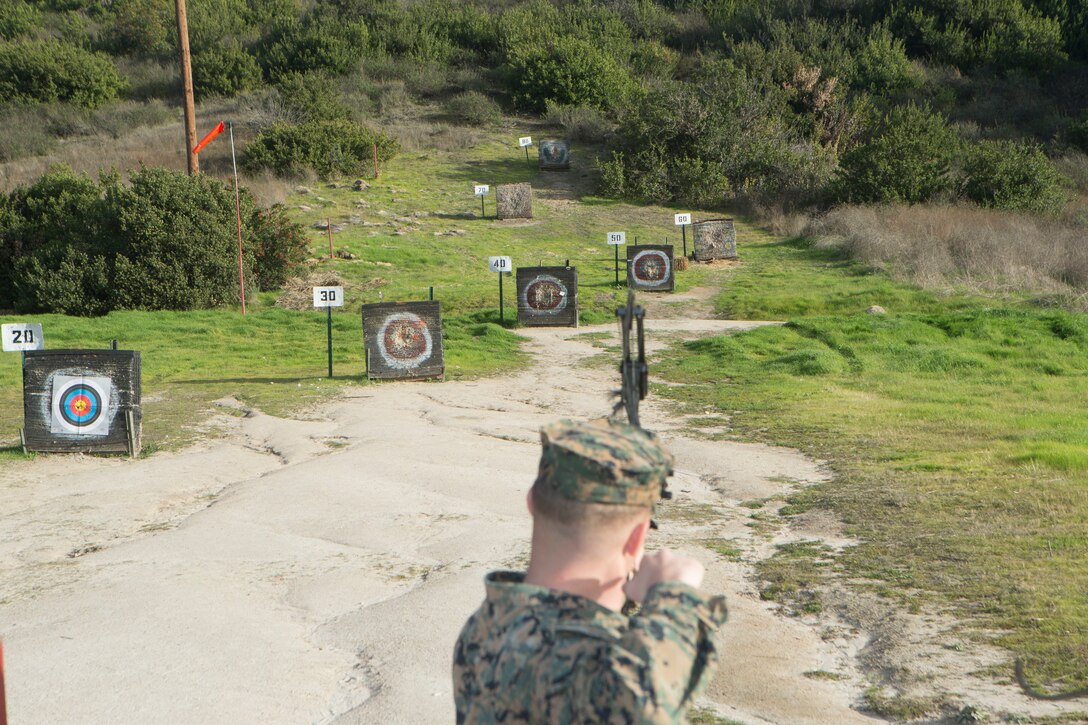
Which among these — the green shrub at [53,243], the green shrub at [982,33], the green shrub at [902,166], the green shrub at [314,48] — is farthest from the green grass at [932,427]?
the green shrub at [314,48]

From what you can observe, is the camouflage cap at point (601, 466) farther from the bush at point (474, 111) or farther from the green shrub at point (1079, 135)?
the bush at point (474, 111)

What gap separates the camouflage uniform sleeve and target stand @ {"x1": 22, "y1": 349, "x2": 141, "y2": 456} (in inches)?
416

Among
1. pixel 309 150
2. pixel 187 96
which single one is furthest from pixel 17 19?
pixel 187 96

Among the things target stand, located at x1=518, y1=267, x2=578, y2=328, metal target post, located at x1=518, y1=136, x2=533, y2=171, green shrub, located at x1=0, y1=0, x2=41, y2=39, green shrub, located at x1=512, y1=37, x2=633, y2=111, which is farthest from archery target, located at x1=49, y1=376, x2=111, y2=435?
green shrub, located at x1=0, y1=0, x2=41, y2=39

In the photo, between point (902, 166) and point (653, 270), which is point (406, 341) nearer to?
point (653, 270)

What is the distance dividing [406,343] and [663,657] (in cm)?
1471

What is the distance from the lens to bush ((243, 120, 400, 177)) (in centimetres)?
3631

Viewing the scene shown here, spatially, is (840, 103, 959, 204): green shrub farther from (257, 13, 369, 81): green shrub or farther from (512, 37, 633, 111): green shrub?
(257, 13, 369, 81): green shrub

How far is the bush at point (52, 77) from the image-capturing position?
46.2m

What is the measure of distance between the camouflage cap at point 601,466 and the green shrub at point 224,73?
4849cm

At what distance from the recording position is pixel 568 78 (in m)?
45.1

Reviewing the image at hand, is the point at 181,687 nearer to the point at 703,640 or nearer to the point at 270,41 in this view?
the point at 703,640

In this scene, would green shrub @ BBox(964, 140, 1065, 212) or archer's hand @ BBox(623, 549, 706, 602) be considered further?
green shrub @ BBox(964, 140, 1065, 212)

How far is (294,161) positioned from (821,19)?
28.7 m
